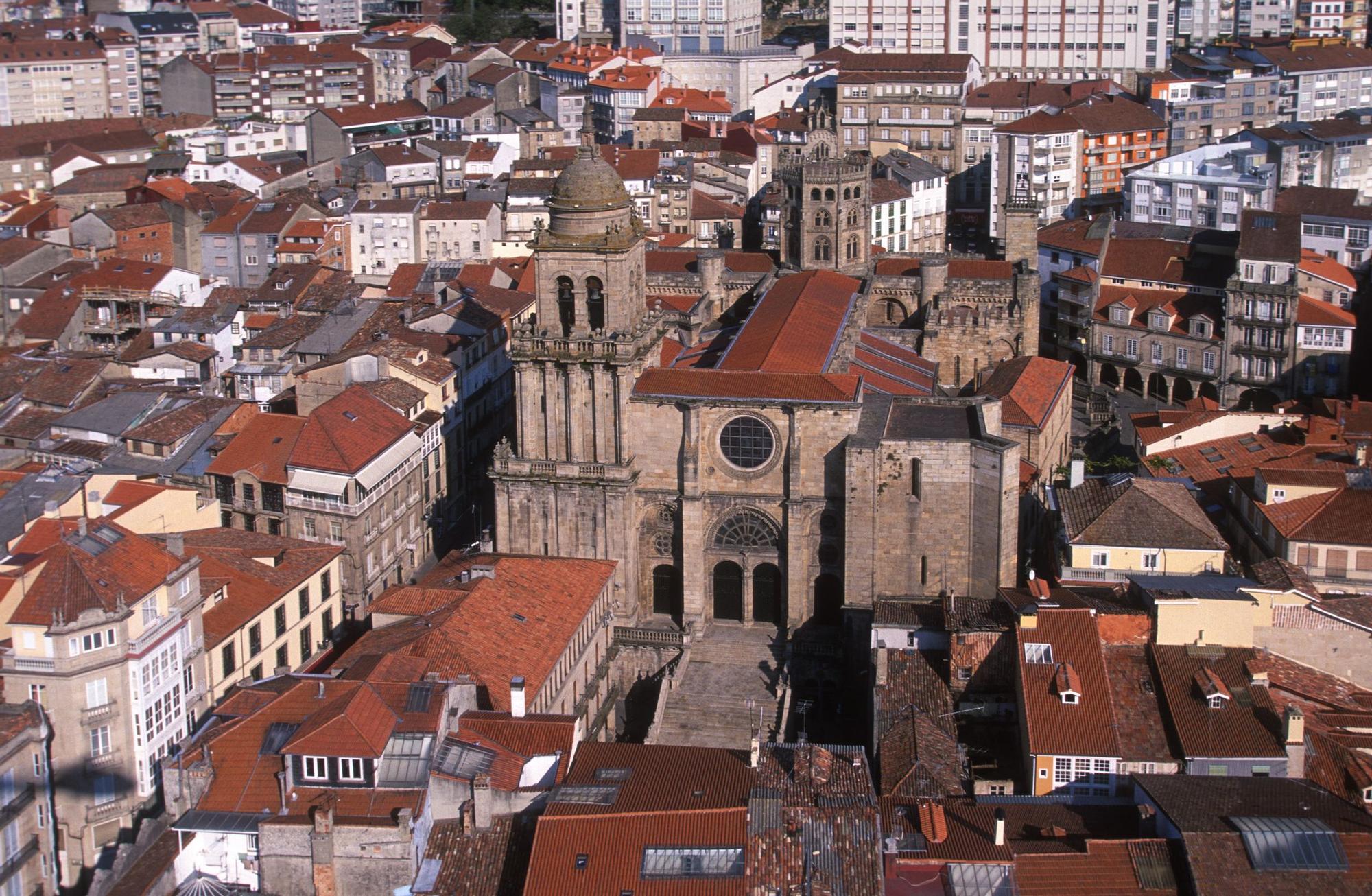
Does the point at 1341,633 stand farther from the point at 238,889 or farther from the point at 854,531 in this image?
the point at 238,889

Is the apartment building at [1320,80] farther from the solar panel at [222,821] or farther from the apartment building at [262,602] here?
the solar panel at [222,821]

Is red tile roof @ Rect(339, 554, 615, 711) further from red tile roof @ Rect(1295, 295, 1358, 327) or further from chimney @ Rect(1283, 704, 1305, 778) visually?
red tile roof @ Rect(1295, 295, 1358, 327)

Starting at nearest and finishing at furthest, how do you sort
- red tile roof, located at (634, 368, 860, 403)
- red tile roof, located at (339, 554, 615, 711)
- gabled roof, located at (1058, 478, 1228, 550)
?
1. red tile roof, located at (339, 554, 615, 711)
2. gabled roof, located at (1058, 478, 1228, 550)
3. red tile roof, located at (634, 368, 860, 403)

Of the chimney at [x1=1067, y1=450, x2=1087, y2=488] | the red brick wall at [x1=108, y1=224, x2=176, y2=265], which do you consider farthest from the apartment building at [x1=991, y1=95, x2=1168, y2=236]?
the chimney at [x1=1067, y1=450, x2=1087, y2=488]

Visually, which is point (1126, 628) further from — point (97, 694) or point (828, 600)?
point (97, 694)

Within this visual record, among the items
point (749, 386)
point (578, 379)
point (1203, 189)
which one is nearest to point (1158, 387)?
point (1203, 189)

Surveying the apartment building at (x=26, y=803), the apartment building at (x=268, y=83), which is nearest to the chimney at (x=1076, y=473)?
the apartment building at (x=26, y=803)
